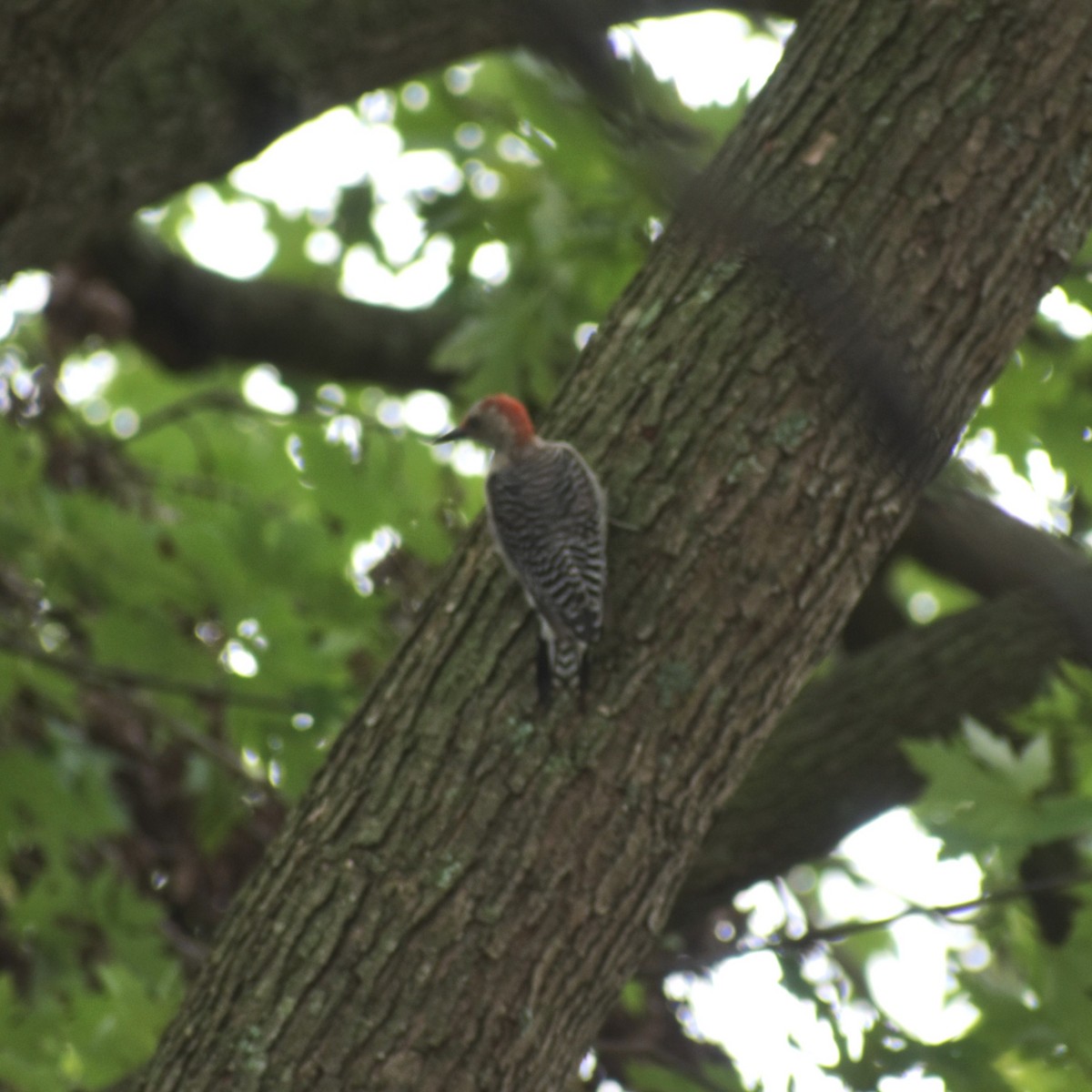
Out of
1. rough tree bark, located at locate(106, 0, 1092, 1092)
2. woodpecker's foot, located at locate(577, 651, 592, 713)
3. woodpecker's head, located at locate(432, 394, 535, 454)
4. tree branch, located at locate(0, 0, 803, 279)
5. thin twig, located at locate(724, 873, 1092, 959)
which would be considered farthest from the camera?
woodpecker's head, located at locate(432, 394, 535, 454)

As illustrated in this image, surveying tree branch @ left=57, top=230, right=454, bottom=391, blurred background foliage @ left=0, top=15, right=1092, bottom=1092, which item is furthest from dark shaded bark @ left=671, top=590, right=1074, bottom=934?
tree branch @ left=57, top=230, right=454, bottom=391

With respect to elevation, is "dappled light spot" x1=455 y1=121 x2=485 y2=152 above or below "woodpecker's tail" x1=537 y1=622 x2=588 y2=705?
above

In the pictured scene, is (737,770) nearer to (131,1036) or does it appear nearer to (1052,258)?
(1052,258)

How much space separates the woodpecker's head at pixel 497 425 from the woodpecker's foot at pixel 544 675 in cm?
155

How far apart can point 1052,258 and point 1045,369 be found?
1307 millimetres

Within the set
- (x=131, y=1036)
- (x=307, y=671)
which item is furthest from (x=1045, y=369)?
(x=131, y=1036)

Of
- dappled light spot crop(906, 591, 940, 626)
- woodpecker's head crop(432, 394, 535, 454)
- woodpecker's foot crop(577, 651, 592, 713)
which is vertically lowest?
woodpecker's foot crop(577, 651, 592, 713)

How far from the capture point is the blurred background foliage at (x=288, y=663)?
136 inches

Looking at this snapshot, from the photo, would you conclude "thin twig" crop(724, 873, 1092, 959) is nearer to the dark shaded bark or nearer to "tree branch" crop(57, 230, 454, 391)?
the dark shaded bark

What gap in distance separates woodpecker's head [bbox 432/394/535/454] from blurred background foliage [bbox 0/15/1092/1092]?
10.3 inches

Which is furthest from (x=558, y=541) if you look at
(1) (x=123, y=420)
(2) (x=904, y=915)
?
(1) (x=123, y=420)

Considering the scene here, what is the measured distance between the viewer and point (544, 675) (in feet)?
8.37

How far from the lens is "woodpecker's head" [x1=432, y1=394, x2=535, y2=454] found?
4160mm

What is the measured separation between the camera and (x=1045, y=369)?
13.2 ft
